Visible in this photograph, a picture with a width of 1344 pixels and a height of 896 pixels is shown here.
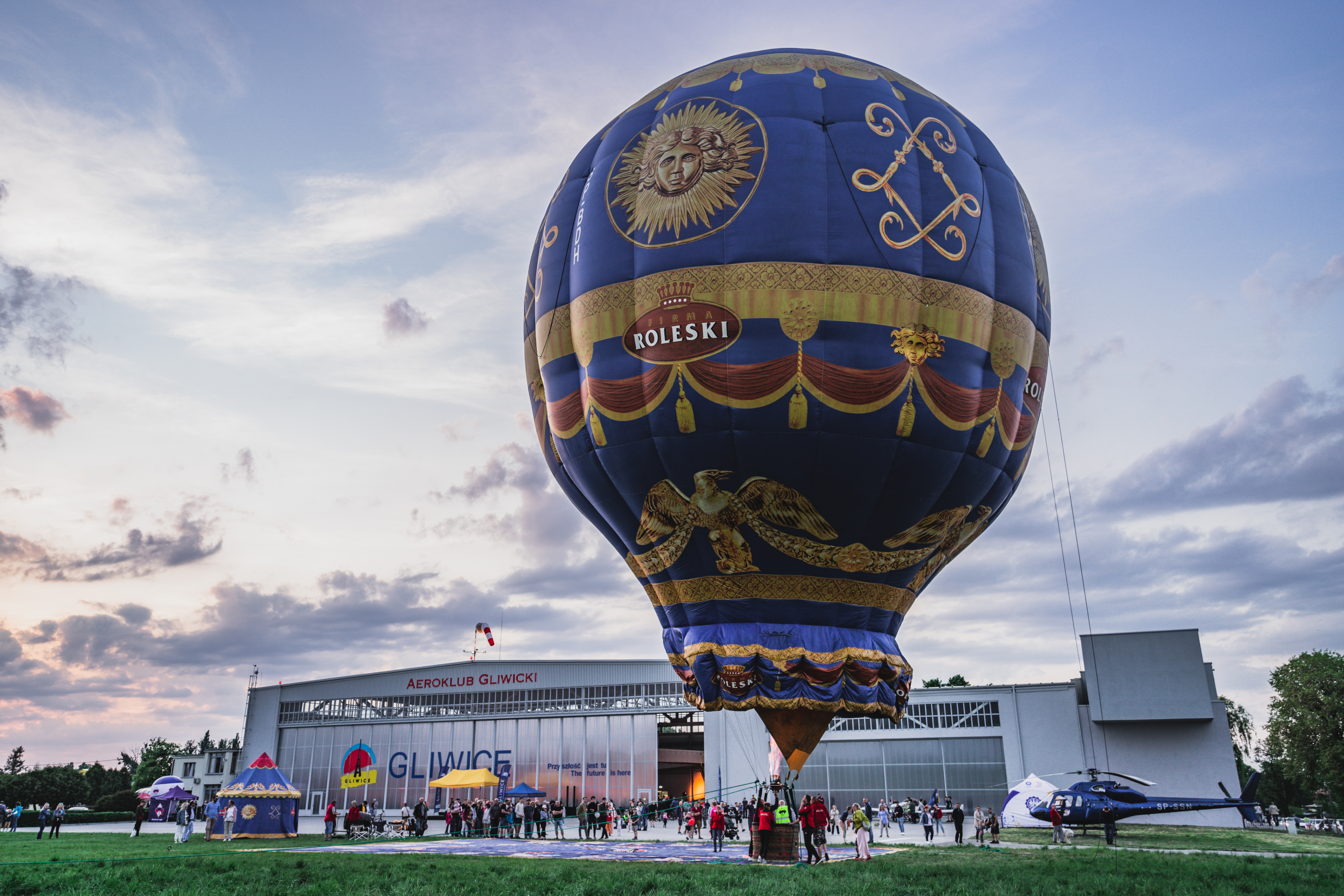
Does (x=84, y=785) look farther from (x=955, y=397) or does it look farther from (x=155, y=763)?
(x=955, y=397)

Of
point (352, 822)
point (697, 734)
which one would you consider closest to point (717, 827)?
point (352, 822)

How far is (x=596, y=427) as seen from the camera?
1423cm

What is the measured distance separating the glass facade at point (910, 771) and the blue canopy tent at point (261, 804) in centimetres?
2082

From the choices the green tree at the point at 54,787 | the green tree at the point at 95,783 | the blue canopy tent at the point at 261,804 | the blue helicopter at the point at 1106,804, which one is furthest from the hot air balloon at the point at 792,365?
the green tree at the point at 95,783

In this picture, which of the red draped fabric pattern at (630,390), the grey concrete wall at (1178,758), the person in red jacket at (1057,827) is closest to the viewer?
the red draped fabric pattern at (630,390)

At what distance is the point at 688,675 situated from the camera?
46.2 ft

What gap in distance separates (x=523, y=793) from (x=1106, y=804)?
17781mm

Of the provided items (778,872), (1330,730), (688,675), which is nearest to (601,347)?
(688,675)

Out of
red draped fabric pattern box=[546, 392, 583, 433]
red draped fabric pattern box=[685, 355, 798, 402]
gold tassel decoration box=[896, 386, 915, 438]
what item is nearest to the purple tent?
red draped fabric pattern box=[546, 392, 583, 433]

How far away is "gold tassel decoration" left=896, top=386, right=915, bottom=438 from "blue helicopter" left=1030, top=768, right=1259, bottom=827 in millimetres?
17193

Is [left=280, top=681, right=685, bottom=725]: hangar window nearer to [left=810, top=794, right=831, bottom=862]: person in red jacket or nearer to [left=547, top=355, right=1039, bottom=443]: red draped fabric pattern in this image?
[left=810, top=794, right=831, bottom=862]: person in red jacket

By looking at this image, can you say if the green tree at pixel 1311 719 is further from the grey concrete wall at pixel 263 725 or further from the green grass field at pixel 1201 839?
the grey concrete wall at pixel 263 725

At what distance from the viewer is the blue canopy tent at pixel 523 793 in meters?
30.5

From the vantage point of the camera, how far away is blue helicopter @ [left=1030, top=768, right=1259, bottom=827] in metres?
26.5
